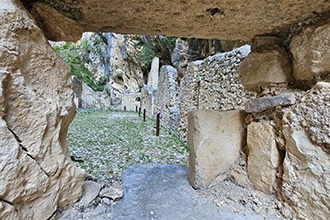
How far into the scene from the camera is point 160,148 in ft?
16.4

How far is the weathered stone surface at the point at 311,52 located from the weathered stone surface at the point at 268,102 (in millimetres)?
212

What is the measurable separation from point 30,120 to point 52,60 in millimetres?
406

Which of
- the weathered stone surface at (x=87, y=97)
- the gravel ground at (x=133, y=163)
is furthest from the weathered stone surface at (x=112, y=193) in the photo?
the weathered stone surface at (x=87, y=97)

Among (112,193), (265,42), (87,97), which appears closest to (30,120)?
(112,193)

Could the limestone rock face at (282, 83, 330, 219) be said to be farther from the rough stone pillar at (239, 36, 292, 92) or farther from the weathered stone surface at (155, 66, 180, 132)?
the weathered stone surface at (155, 66, 180, 132)

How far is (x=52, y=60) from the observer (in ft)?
3.98

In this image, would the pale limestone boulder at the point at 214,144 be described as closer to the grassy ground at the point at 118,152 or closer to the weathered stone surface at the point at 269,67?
the weathered stone surface at the point at 269,67

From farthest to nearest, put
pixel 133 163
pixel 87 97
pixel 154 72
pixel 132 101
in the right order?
pixel 132 101 → pixel 87 97 → pixel 154 72 → pixel 133 163

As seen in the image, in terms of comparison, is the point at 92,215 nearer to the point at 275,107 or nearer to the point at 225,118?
the point at 225,118

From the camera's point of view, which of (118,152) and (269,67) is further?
(118,152)

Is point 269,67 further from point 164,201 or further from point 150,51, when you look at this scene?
point 150,51

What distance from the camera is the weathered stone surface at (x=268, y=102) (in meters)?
1.45

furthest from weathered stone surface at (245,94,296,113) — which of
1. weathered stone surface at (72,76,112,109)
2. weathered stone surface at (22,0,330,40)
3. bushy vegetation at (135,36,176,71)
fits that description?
weathered stone surface at (72,76,112,109)

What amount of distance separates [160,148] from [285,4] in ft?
13.8
